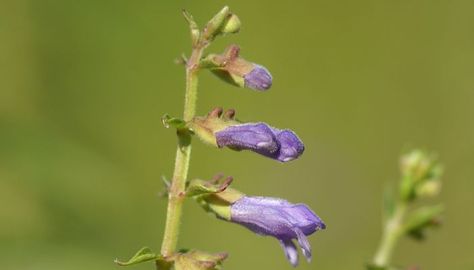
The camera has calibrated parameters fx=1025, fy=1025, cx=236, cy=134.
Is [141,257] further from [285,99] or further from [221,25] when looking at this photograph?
[285,99]

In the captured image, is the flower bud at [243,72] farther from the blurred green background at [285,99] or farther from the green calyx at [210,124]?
the blurred green background at [285,99]

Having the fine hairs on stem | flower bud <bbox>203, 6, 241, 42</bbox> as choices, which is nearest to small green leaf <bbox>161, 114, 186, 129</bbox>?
the fine hairs on stem

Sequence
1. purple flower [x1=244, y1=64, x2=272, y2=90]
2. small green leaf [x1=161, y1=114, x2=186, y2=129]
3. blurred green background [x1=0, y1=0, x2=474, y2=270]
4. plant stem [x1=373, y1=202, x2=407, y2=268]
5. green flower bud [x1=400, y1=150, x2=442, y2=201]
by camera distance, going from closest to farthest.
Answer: small green leaf [x1=161, y1=114, x2=186, y2=129]
purple flower [x1=244, y1=64, x2=272, y2=90]
plant stem [x1=373, y1=202, x2=407, y2=268]
green flower bud [x1=400, y1=150, x2=442, y2=201]
blurred green background [x1=0, y1=0, x2=474, y2=270]

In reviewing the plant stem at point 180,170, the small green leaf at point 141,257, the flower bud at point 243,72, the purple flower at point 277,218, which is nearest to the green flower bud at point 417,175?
the purple flower at point 277,218

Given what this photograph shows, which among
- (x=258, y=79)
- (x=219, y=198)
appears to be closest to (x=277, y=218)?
(x=219, y=198)

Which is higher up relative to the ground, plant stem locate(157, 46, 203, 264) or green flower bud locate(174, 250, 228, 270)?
plant stem locate(157, 46, 203, 264)

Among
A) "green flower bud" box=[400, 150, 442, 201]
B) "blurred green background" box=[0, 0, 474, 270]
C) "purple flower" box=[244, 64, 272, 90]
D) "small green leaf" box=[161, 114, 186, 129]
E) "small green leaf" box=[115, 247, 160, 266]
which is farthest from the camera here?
"blurred green background" box=[0, 0, 474, 270]

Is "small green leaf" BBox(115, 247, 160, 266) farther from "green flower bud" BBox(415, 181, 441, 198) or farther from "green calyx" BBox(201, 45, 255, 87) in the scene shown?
"green flower bud" BBox(415, 181, 441, 198)
